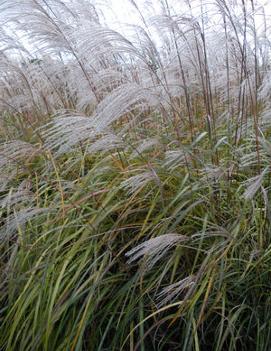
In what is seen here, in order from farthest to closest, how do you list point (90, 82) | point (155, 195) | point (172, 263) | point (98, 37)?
1. point (90, 82)
2. point (155, 195)
3. point (98, 37)
4. point (172, 263)

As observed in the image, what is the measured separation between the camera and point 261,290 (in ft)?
6.11

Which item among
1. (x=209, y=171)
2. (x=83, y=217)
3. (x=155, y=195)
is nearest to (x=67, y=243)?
(x=83, y=217)

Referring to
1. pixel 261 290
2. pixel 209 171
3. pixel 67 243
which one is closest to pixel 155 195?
pixel 209 171

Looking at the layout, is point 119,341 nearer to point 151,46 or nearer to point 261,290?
point 261,290

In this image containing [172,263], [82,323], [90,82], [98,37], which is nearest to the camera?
[82,323]

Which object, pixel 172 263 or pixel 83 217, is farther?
pixel 83 217

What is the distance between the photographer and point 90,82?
8.50ft

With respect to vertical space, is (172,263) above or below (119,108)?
below

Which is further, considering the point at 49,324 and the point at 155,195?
the point at 155,195

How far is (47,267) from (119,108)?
2.20ft

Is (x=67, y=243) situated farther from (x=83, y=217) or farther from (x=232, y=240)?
(x=232, y=240)

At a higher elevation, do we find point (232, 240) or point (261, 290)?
point (232, 240)

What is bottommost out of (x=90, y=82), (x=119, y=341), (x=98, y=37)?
(x=119, y=341)

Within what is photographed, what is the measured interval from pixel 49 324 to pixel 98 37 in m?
1.13
